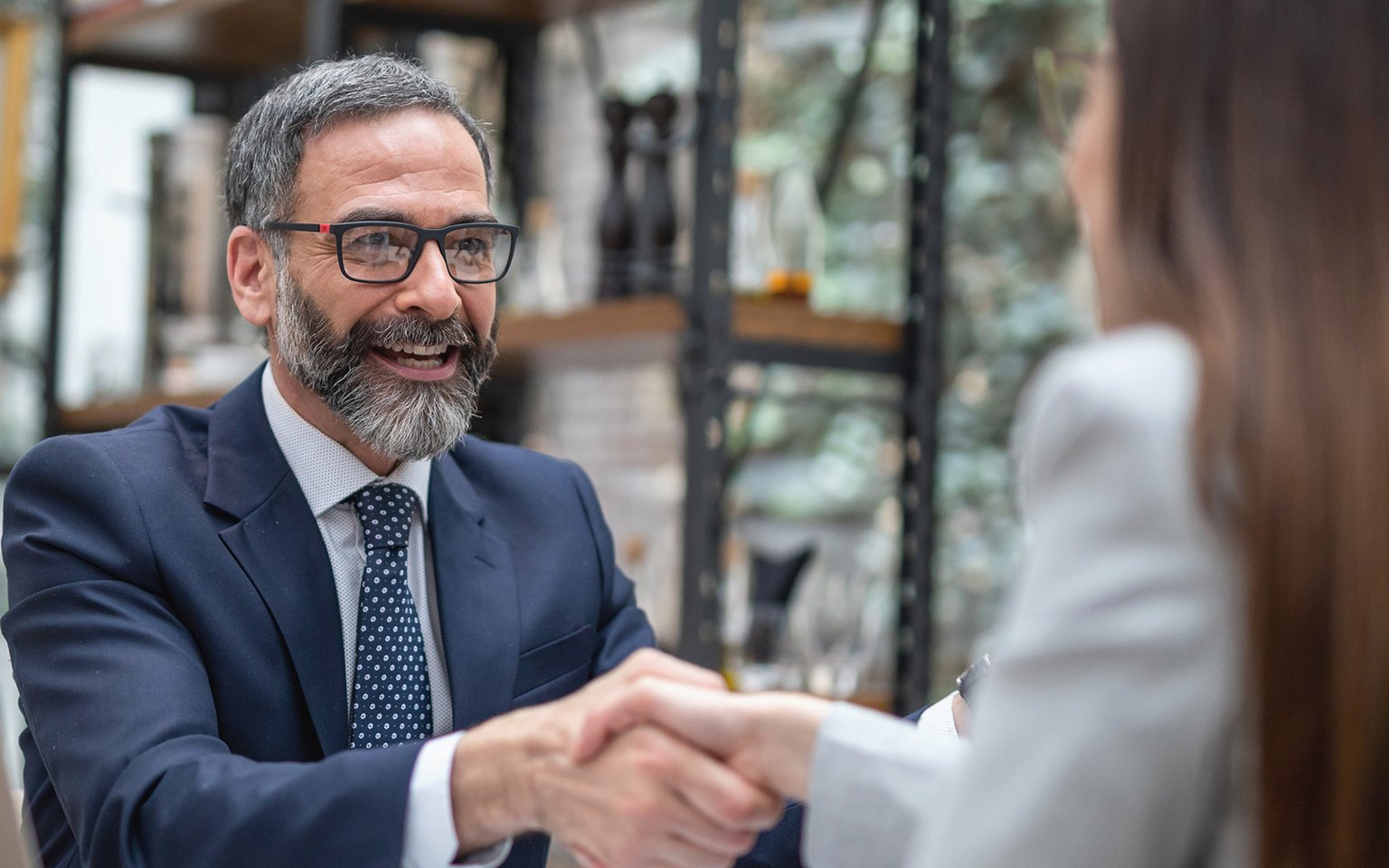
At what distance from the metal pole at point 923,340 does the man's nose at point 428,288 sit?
1054 millimetres

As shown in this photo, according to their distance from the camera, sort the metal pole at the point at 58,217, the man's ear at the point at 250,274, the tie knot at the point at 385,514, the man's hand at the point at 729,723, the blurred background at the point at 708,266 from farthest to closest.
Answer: the metal pole at the point at 58,217 < the blurred background at the point at 708,266 < the man's ear at the point at 250,274 < the tie knot at the point at 385,514 < the man's hand at the point at 729,723

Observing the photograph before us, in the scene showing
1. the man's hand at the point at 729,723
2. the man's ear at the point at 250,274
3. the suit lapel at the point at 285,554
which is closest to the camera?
the man's hand at the point at 729,723

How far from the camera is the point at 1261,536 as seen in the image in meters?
0.66

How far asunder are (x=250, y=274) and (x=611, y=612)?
53 cm

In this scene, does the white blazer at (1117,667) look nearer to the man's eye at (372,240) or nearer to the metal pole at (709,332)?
the man's eye at (372,240)

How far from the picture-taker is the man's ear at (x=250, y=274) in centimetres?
165

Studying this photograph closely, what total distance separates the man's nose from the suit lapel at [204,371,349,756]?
7.6 inches

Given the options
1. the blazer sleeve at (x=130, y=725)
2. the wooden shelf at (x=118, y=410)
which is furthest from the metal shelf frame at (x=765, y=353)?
the wooden shelf at (x=118, y=410)

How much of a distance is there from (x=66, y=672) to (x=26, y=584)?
0.46ft

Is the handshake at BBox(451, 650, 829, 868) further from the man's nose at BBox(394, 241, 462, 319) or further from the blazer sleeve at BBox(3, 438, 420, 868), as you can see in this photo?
the man's nose at BBox(394, 241, 462, 319)

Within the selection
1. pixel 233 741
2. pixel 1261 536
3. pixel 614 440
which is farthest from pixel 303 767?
pixel 614 440

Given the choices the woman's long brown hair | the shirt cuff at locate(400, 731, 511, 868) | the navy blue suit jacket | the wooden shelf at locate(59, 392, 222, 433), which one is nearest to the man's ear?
the navy blue suit jacket

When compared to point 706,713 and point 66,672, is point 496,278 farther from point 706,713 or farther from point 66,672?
point 706,713

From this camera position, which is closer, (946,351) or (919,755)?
(919,755)
